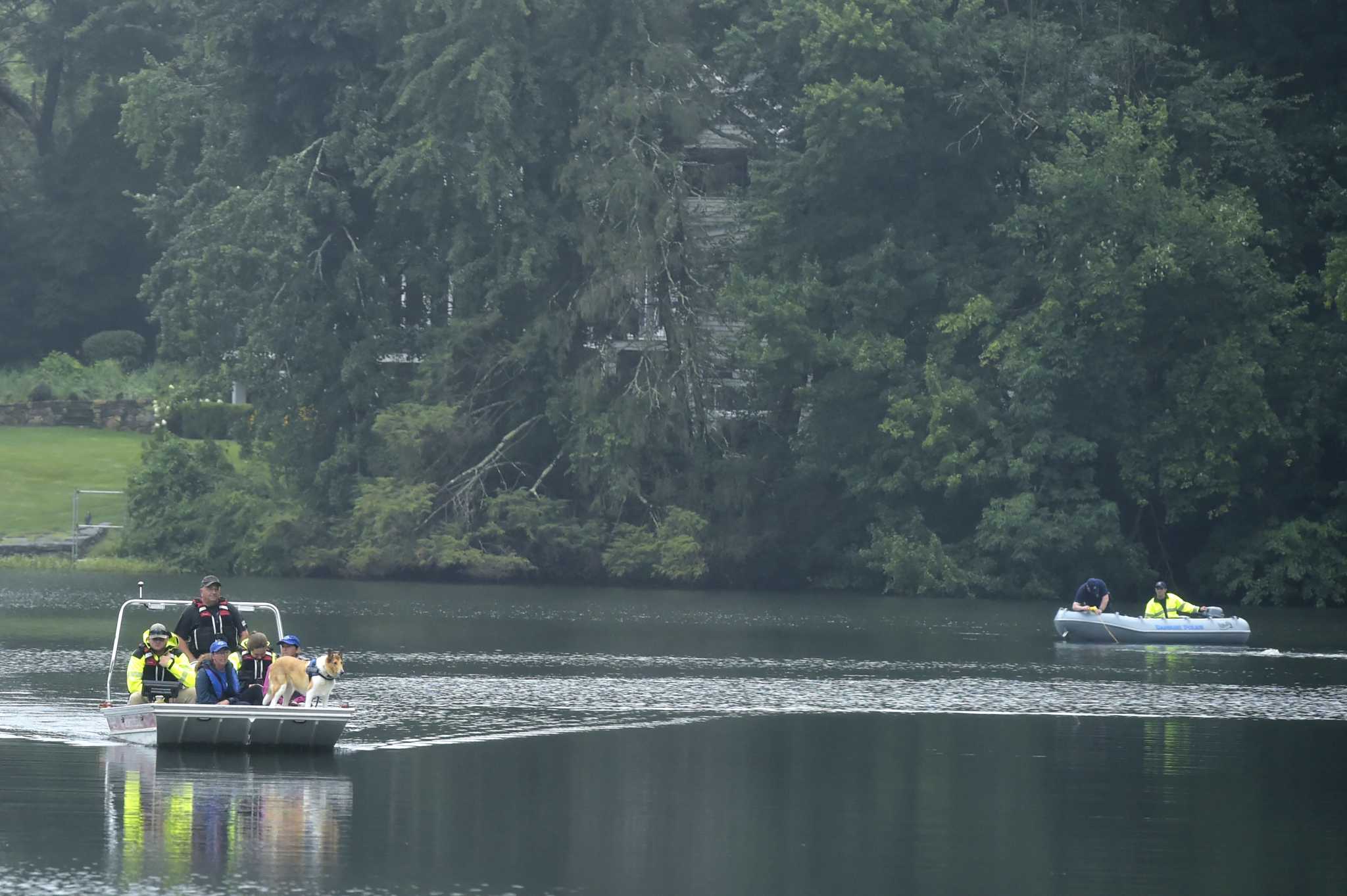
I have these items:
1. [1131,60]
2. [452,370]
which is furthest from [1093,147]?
[452,370]

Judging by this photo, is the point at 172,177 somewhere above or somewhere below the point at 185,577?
above

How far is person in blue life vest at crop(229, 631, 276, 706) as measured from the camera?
76.2ft

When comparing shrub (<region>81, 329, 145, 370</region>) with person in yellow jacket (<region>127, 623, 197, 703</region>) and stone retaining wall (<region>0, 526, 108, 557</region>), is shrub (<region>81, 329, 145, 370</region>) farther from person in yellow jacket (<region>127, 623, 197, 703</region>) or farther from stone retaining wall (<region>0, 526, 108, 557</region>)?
person in yellow jacket (<region>127, 623, 197, 703</region>)

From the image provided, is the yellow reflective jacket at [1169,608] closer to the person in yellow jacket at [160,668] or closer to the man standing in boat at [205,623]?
the man standing in boat at [205,623]

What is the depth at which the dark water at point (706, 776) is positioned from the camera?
16547 mm

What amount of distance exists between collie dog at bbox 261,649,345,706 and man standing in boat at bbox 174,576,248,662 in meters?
0.83

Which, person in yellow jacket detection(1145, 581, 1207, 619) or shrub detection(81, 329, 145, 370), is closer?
person in yellow jacket detection(1145, 581, 1207, 619)

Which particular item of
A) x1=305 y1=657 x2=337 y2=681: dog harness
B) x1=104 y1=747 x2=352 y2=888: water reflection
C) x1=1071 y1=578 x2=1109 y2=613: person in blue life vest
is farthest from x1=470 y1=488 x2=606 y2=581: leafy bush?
x1=104 y1=747 x2=352 y2=888: water reflection

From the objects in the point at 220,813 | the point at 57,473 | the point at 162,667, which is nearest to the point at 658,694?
the point at 162,667

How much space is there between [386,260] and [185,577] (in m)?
12.3

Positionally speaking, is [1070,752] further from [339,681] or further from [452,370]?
[452,370]

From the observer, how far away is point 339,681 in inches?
1184

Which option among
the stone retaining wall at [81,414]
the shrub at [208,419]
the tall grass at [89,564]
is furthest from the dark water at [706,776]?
the stone retaining wall at [81,414]

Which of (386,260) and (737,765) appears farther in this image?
(386,260)
